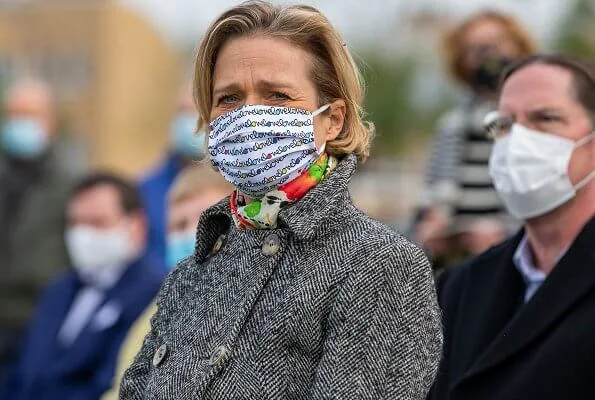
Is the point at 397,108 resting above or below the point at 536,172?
below

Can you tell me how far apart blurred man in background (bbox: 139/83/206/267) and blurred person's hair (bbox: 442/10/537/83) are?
5.40ft

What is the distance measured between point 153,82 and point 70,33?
4.17m

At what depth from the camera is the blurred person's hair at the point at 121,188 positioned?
6250mm

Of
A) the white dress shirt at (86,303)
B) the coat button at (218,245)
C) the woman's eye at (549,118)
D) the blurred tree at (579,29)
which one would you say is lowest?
the blurred tree at (579,29)

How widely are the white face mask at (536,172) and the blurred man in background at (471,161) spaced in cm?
136

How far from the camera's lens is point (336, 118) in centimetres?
274

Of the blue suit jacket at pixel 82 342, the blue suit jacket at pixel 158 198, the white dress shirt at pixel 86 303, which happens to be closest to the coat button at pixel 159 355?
the blue suit jacket at pixel 82 342

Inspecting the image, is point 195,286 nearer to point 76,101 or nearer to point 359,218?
point 359,218

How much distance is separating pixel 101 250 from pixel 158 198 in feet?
3.04

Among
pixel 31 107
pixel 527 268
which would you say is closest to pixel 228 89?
pixel 527 268

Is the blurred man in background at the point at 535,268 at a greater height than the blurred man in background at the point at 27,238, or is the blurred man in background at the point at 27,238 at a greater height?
the blurred man in background at the point at 535,268

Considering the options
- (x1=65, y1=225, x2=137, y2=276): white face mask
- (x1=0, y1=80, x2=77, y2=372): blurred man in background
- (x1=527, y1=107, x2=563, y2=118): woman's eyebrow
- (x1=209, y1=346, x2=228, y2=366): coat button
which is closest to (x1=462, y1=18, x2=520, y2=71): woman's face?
(x1=527, y1=107, x2=563, y2=118): woman's eyebrow

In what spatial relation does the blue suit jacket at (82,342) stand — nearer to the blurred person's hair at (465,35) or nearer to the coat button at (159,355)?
the blurred person's hair at (465,35)

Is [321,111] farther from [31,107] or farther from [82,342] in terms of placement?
[31,107]
